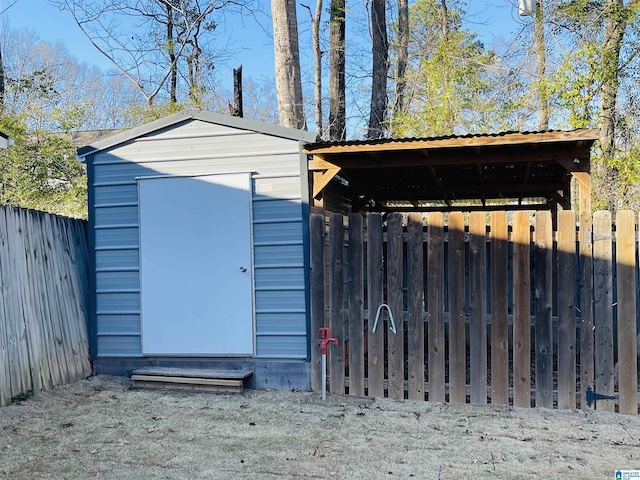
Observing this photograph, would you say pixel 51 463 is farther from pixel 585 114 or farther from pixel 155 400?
pixel 585 114

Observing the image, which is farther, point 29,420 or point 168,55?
point 168,55

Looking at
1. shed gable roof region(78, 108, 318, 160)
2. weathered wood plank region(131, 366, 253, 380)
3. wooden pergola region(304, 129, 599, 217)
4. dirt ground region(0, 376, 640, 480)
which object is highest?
shed gable roof region(78, 108, 318, 160)

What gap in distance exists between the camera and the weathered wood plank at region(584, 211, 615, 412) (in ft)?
13.6

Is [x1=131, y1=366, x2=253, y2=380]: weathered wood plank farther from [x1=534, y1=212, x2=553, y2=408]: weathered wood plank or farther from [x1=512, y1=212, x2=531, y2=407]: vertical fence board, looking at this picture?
[x1=534, y1=212, x2=553, y2=408]: weathered wood plank

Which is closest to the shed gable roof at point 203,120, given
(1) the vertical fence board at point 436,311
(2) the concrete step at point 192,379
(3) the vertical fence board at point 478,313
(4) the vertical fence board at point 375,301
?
(4) the vertical fence board at point 375,301

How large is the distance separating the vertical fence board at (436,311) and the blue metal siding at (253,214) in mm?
1190

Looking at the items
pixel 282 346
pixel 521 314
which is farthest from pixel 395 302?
pixel 282 346

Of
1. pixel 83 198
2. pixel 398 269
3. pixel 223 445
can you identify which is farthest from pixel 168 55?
pixel 223 445

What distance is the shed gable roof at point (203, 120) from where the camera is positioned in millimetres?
4938

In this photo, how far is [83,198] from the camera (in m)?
10.9

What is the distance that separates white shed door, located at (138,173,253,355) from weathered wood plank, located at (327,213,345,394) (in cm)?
83

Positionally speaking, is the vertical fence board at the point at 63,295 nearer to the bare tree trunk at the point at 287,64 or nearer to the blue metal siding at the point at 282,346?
the blue metal siding at the point at 282,346

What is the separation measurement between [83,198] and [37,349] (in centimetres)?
683

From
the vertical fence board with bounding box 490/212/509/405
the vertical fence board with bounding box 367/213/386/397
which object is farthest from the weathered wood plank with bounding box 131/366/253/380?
the vertical fence board with bounding box 490/212/509/405
